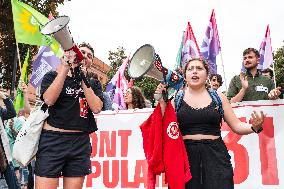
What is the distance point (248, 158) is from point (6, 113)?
321cm

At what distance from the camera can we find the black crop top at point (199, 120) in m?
3.55

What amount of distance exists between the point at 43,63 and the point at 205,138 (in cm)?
596

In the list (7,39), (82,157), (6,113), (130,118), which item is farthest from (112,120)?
(7,39)

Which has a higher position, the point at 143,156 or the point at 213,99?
the point at 213,99

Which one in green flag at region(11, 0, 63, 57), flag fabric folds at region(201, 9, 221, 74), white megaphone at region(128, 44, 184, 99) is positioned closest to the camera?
white megaphone at region(128, 44, 184, 99)

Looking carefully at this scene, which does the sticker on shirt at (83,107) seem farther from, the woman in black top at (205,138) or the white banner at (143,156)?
the white banner at (143,156)

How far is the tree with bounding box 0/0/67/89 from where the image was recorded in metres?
19.6

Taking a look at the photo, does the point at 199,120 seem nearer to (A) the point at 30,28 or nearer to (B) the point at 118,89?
(A) the point at 30,28

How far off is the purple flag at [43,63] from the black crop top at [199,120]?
5598 mm

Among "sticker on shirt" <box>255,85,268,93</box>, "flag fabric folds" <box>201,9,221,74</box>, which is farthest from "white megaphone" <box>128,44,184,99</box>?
"flag fabric folds" <box>201,9,221,74</box>

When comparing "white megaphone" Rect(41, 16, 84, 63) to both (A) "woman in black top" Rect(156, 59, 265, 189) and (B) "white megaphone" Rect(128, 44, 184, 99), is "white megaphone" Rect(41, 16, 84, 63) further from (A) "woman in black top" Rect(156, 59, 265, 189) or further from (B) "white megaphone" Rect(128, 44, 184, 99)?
(A) "woman in black top" Rect(156, 59, 265, 189)

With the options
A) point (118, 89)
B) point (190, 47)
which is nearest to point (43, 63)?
point (118, 89)

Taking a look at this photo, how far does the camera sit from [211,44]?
8453mm

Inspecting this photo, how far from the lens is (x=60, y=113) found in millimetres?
3746
